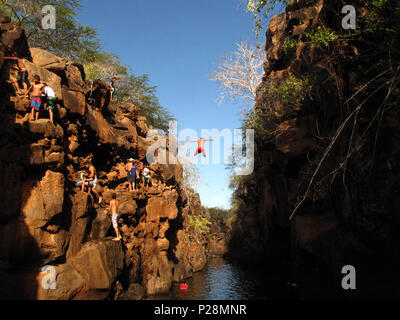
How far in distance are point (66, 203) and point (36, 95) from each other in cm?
408

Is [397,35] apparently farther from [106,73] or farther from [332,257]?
[106,73]

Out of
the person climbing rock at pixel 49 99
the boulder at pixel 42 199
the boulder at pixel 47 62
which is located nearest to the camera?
the boulder at pixel 42 199

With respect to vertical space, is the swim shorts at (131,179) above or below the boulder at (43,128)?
below

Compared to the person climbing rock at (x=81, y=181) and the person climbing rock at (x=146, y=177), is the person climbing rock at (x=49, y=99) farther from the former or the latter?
the person climbing rock at (x=146, y=177)

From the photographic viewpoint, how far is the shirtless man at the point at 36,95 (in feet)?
31.0

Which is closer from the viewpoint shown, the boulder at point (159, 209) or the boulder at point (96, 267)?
the boulder at point (96, 267)

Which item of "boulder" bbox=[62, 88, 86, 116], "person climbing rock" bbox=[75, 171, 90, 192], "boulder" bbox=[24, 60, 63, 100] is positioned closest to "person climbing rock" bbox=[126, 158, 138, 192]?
"person climbing rock" bbox=[75, 171, 90, 192]

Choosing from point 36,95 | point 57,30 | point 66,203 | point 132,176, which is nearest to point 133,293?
point 66,203

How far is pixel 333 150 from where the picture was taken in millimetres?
9625

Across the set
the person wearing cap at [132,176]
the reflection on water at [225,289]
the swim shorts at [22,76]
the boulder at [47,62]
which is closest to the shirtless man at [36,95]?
the swim shorts at [22,76]

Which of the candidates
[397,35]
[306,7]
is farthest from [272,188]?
[397,35]

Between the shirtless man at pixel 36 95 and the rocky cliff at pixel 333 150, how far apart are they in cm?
941

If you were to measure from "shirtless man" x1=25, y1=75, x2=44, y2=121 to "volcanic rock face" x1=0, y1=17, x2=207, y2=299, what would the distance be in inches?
10.7

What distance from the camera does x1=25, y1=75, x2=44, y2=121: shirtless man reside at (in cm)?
946
